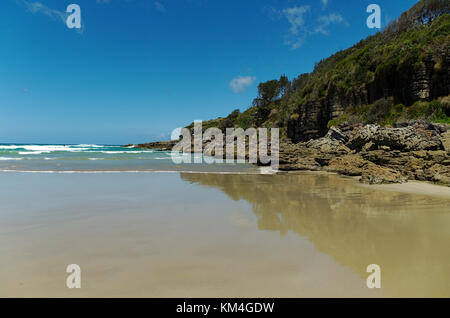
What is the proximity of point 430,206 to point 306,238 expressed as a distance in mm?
3948

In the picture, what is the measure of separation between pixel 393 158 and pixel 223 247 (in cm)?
1118

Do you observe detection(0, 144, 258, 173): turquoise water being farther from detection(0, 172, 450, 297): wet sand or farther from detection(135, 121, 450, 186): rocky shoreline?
detection(0, 172, 450, 297): wet sand

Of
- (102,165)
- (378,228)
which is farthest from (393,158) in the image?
(102,165)

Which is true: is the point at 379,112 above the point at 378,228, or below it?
above

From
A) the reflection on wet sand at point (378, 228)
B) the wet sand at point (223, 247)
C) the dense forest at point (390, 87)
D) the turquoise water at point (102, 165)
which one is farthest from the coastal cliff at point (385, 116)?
the wet sand at point (223, 247)

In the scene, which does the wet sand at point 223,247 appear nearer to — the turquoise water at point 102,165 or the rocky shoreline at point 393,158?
the rocky shoreline at point 393,158

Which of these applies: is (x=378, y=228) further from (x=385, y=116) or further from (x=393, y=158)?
(x=385, y=116)

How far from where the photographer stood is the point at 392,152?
11617 mm

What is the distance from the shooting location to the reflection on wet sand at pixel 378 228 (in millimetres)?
2502

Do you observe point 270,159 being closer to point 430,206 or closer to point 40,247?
point 430,206

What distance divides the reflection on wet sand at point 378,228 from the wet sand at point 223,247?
16 mm

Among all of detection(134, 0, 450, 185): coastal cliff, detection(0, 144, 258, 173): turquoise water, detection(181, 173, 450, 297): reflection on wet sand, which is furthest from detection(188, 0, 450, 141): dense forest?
detection(181, 173, 450, 297): reflection on wet sand

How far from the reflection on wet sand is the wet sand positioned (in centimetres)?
2

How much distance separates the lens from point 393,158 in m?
11.1
